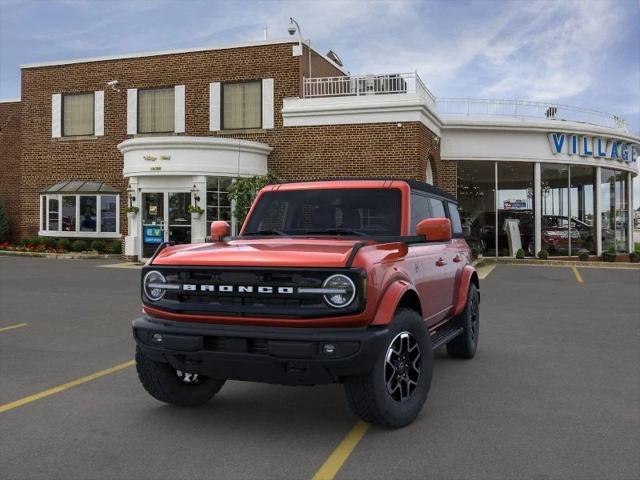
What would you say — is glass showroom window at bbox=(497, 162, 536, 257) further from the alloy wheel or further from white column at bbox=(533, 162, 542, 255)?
the alloy wheel

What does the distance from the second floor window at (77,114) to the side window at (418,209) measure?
21.2 metres

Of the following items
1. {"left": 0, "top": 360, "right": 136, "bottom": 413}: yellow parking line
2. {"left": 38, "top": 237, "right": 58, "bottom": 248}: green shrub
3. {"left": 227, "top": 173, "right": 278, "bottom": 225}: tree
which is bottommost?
{"left": 0, "top": 360, "right": 136, "bottom": 413}: yellow parking line

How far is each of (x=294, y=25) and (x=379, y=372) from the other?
19.9 metres

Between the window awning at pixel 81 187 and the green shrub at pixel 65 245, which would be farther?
the window awning at pixel 81 187

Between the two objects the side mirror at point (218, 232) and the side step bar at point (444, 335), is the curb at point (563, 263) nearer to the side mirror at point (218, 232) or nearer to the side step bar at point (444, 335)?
the side step bar at point (444, 335)

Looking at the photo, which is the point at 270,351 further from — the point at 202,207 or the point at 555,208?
the point at 555,208

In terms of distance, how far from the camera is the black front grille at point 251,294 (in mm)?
3916

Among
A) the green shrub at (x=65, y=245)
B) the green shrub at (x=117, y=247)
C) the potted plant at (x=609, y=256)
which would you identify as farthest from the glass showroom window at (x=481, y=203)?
the green shrub at (x=65, y=245)

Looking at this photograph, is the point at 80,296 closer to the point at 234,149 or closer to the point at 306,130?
the point at 234,149

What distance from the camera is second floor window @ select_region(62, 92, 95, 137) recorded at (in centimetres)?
2431

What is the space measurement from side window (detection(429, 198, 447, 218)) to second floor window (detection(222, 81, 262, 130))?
1623cm

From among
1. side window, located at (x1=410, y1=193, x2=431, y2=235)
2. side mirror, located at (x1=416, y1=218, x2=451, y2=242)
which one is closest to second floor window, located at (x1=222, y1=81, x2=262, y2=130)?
side window, located at (x1=410, y1=193, x2=431, y2=235)

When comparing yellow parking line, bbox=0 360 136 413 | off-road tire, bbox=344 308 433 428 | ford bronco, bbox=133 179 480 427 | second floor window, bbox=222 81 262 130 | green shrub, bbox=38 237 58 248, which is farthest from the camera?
green shrub, bbox=38 237 58 248

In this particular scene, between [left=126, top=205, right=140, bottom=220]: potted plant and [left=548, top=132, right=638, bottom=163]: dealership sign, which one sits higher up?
[left=548, top=132, right=638, bottom=163]: dealership sign
